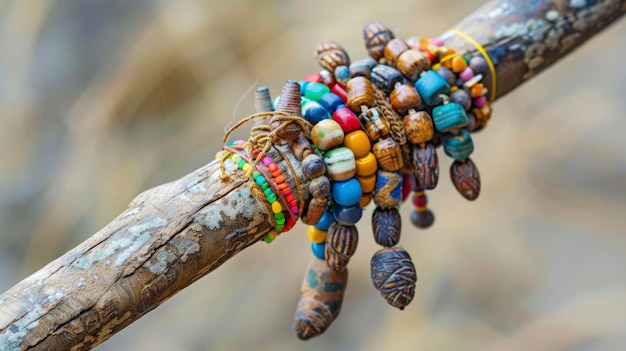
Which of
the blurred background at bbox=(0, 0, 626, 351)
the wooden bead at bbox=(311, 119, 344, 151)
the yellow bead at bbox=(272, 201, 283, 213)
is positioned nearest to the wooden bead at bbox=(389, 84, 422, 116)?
the wooden bead at bbox=(311, 119, 344, 151)

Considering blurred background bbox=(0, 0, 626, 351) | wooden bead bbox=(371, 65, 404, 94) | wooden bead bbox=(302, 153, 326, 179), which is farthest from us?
blurred background bbox=(0, 0, 626, 351)

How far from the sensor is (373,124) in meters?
0.76

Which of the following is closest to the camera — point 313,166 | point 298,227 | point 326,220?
point 313,166

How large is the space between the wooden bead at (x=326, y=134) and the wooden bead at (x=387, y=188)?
0.09 metres

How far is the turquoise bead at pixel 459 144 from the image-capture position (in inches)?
32.1

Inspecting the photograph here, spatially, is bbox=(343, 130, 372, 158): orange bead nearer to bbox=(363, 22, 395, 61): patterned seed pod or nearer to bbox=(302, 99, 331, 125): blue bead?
bbox=(302, 99, 331, 125): blue bead

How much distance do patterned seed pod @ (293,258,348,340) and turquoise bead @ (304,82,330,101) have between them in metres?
0.26

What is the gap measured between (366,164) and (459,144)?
158 millimetres

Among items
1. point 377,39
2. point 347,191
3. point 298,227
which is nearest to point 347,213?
point 347,191

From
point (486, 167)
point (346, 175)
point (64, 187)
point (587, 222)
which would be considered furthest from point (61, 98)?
point (587, 222)

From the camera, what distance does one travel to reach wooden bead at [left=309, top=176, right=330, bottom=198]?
Result: 2.33 ft

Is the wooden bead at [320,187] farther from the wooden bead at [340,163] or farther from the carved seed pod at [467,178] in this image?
the carved seed pod at [467,178]

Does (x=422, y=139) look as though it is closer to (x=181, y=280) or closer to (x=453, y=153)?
(x=453, y=153)

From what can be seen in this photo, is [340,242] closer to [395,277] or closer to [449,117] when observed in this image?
[395,277]
